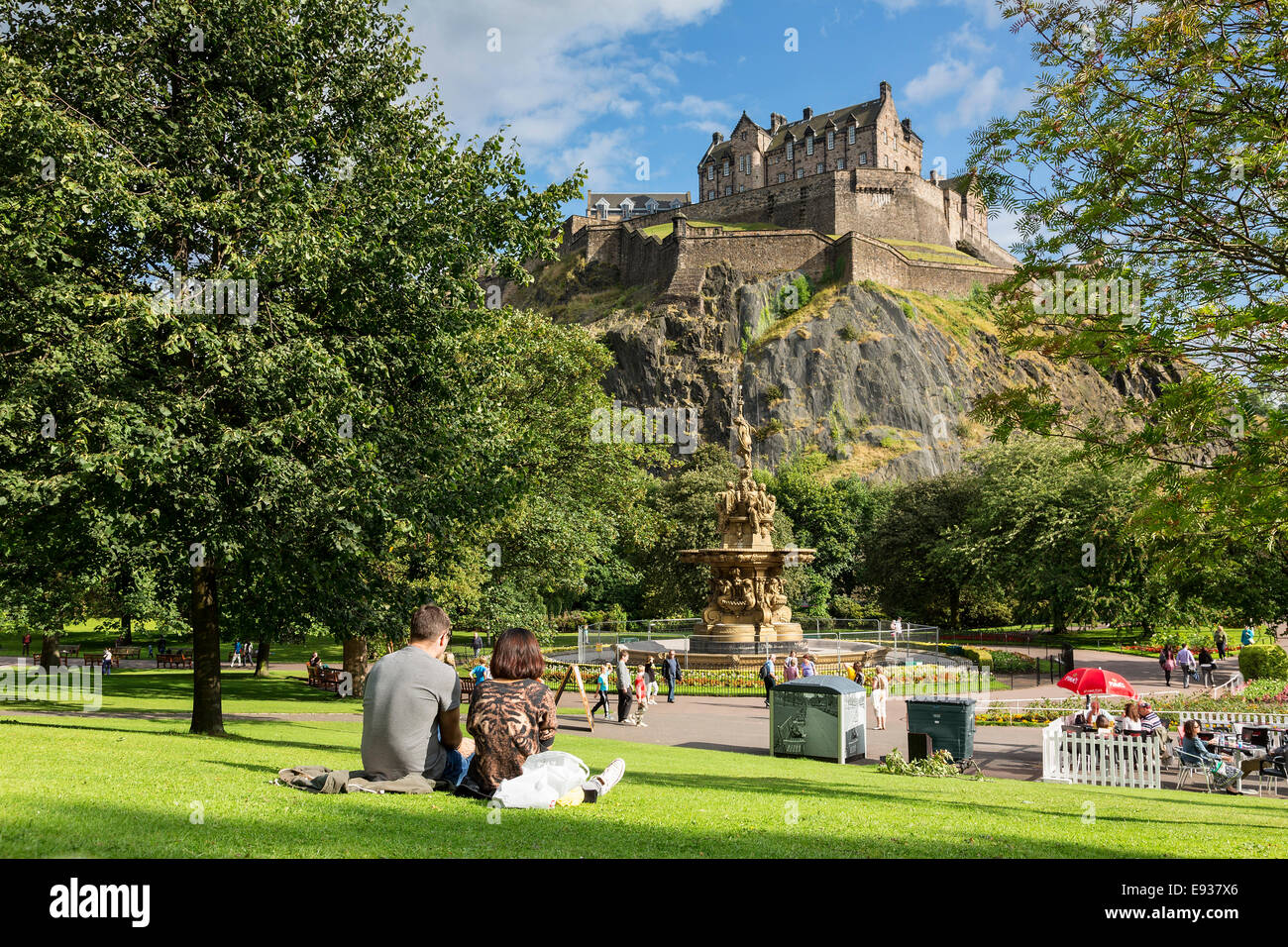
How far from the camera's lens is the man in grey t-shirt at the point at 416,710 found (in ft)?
20.4

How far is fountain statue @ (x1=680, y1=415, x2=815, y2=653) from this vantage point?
98.4 feet

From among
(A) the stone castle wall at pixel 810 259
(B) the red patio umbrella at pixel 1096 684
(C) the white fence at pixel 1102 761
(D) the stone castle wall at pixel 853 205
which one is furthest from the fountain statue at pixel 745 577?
(D) the stone castle wall at pixel 853 205

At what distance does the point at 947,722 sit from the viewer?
1385 centimetres

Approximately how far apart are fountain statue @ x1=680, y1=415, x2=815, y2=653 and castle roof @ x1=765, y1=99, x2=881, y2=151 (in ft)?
315

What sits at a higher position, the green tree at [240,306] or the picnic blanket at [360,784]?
the green tree at [240,306]

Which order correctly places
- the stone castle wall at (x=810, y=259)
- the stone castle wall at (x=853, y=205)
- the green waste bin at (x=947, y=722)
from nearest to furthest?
the green waste bin at (x=947, y=722) < the stone castle wall at (x=810, y=259) < the stone castle wall at (x=853, y=205)

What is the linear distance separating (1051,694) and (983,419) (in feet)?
60.6

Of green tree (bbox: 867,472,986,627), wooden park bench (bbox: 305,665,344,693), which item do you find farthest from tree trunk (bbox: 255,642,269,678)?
green tree (bbox: 867,472,986,627)

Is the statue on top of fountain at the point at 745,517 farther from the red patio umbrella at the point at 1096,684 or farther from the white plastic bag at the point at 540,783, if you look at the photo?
the white plastic bag at the point at 540,783

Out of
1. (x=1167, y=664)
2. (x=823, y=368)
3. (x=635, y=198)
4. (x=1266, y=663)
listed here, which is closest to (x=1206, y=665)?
(x=1167, y=664)

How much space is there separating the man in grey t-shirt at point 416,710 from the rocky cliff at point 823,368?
74.2 metres

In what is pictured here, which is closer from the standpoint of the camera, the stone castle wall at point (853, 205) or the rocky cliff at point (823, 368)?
the rocky cliff at point (823, 368)

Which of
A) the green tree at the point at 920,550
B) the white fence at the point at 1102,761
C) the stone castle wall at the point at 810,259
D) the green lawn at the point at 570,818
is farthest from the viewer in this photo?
the stone castle wall at the point at 810,259
